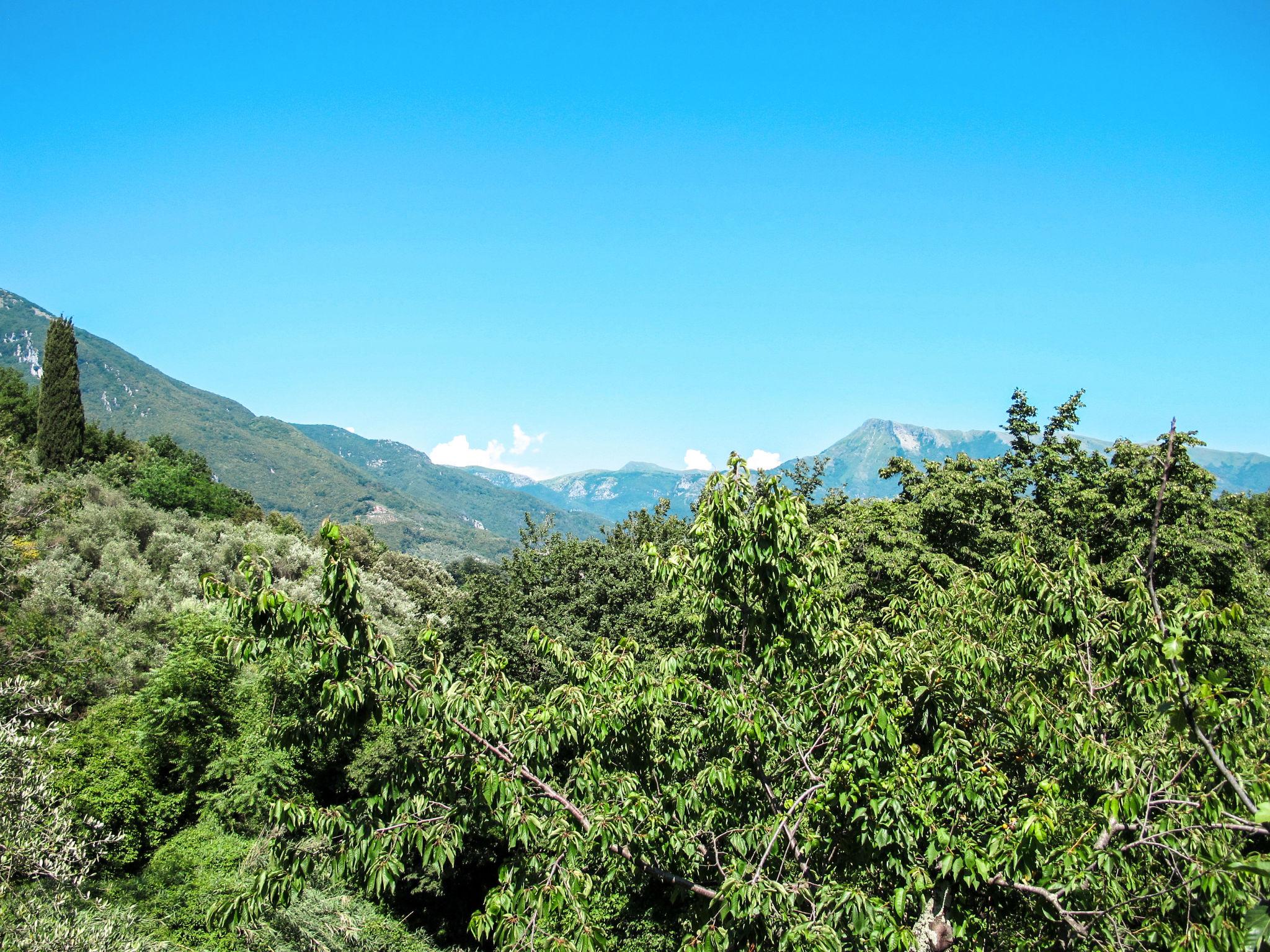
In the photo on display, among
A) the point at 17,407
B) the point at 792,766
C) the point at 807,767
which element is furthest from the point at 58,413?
the point at 807,767

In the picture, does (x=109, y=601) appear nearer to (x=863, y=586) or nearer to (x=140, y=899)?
(x=140, y=899)

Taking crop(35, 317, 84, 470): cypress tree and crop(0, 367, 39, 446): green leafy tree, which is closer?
crop(35, 317, 84, 470): cypress tree

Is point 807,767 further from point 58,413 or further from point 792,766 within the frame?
point 58,413

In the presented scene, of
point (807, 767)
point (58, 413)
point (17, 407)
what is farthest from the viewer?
point (17, 407)

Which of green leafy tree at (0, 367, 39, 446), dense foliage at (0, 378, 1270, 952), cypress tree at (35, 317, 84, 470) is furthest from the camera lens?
green leafy tree at (0, 367, 39, 446)

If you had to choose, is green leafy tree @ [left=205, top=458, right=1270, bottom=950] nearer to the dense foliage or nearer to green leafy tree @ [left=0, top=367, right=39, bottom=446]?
the dense foliage

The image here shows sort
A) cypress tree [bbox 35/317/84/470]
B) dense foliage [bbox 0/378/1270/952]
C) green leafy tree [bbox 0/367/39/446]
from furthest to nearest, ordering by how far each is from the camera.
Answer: green leafy tree [bbox 0/367/39/446] < cypress tree [bbox 35/317/84/470] < dense foliage [bbox 0/378/1270/952]

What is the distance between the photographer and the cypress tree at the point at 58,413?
52.0 meters

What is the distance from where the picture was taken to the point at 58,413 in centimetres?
5241

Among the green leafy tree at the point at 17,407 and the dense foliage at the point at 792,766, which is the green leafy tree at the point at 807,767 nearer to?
the dense foliage at the point at 792,766

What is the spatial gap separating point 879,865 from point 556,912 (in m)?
2.86

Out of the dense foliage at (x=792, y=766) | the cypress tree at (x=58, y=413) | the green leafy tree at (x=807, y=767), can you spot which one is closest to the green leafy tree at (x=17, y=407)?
the cypress tree at (x=58, y=413)

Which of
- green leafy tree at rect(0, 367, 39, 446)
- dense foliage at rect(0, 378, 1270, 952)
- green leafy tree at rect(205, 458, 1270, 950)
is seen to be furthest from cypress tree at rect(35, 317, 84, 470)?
green leafy tree at rect(205, 458, 1270, 950)

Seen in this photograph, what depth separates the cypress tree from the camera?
171ft
